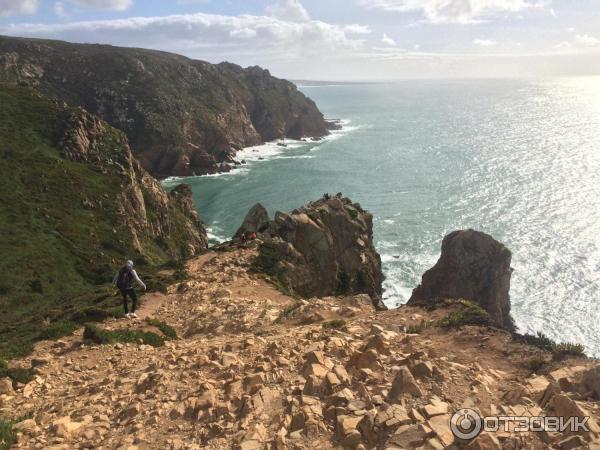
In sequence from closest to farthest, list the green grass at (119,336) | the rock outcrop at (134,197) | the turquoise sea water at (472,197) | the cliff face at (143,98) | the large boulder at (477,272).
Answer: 1. the green grass at (119,336)
2. the large boulder at (477,272)
3. the turquoise sea water at (472,197)
4. the rock outcrop at (134,197)
5. the cliff face at (143,98)

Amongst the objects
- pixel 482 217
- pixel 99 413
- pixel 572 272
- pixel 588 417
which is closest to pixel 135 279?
pixel 99 413

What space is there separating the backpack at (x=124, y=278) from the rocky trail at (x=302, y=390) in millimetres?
3664

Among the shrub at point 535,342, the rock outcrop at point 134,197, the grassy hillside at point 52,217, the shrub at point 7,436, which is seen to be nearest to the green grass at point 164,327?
the shrub at point 7,436

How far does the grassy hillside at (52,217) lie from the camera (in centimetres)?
4813

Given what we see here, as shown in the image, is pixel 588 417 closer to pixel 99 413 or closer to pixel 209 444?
pixel 209 444

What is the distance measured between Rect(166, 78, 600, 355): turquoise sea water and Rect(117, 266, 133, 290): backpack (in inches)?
1825

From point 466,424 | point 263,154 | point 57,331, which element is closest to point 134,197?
point 57,331

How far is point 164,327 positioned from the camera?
21031mm

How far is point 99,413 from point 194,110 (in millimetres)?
157475

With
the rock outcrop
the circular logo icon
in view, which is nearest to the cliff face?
the rock outcrop

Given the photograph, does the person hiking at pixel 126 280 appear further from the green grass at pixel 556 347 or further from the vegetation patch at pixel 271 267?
the green grass at pixel 556 347

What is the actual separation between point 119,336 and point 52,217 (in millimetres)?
48791

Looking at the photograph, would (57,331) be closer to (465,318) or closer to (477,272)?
(465,318)

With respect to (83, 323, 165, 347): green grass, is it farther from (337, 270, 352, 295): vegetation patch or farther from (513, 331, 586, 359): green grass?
(337, 270, 352, 295): vegetation patch
